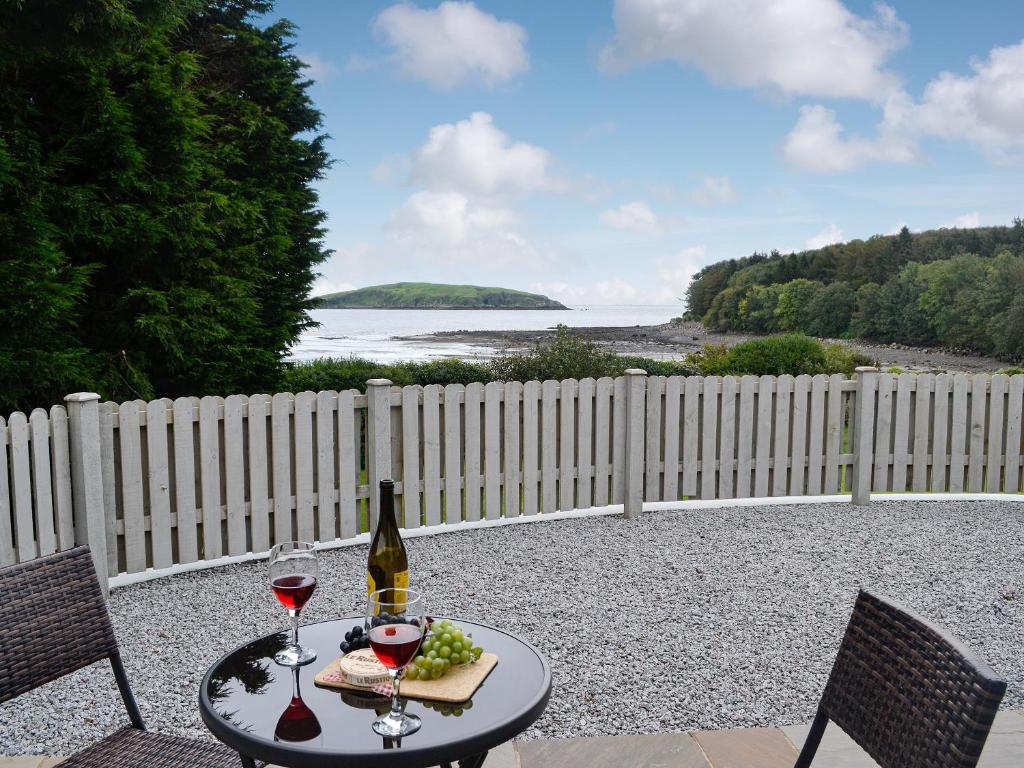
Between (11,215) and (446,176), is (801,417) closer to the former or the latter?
(11,215)

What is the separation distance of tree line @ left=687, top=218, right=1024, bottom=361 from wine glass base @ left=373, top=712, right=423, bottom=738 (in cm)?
5026

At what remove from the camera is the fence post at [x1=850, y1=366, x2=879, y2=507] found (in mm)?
7352

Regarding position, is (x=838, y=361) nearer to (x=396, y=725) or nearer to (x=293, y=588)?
(x=293, y=588)

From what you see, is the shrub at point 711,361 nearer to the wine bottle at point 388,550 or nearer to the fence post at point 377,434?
the fence post at point 377,434

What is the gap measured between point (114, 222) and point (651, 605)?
21.1ft

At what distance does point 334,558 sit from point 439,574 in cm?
91

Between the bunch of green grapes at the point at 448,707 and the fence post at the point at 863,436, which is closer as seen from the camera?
the bunch of green grapes at the point at 448,707

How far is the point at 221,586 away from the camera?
522 centimetres

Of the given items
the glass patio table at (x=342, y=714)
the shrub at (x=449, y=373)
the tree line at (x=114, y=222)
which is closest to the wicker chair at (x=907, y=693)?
the glass patio table at (x=342, y=714)

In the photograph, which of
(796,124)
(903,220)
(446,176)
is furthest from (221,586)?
(903,220)

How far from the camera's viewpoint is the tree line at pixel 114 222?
664 centimetres

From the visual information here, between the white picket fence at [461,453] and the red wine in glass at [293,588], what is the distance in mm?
3436

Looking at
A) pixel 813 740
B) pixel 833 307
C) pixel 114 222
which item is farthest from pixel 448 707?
pixel 833 307

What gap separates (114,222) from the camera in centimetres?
795
